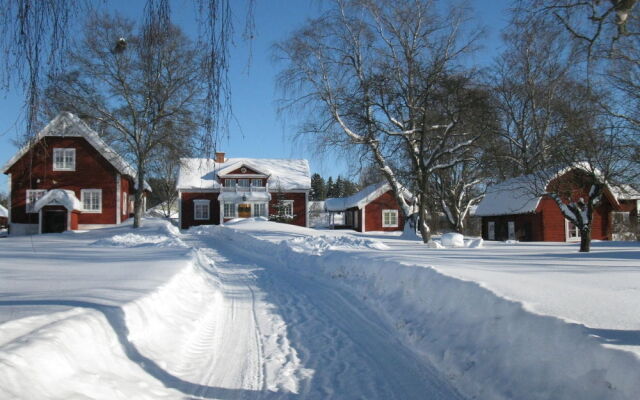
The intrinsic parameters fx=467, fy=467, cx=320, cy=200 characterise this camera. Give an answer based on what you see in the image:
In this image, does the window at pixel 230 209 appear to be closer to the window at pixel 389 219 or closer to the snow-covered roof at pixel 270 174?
the snow-covered roof at pixel 270 174

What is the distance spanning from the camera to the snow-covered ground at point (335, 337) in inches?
150

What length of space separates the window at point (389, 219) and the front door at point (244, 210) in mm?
13763

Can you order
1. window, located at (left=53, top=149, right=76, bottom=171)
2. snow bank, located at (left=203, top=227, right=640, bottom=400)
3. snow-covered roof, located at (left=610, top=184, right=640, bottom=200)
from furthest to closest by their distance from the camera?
window, located at (left=53, top=149, right=76, bottom=171), snow-covered roof, located at (left=610, top=184, right=640, bottom=200), snow bank, located at (left=203, top=227, right=640, bottom=400)

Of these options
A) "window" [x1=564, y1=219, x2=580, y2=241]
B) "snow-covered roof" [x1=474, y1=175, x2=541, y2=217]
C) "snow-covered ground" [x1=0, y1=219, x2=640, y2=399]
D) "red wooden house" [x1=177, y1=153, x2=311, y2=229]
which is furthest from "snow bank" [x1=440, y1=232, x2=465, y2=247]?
"red wooden house" [x1=177, y1=153, x2=311, y2=229]

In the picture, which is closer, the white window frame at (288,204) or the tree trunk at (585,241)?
the tree trunk at (585,241)

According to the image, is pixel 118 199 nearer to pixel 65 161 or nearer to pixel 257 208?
pixel 65 161

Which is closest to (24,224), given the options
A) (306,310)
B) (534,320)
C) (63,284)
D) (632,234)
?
(63,284)

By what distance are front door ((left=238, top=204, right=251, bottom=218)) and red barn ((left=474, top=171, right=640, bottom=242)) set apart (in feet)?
71.8

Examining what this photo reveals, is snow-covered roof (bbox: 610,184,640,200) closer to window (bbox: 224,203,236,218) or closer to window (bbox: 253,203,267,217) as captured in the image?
window (bbox: 253,203,267,217)

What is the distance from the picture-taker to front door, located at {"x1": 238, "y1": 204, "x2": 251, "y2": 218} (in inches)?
1787

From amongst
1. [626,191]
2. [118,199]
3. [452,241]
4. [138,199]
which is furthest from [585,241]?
[118,199]

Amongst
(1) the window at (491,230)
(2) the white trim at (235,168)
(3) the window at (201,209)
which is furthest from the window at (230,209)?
(1) the window at (491,230)

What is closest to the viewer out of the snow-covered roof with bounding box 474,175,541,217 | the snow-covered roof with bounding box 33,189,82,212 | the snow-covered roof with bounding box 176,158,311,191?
the snow-covered roof with bounding box 33,189,82,212

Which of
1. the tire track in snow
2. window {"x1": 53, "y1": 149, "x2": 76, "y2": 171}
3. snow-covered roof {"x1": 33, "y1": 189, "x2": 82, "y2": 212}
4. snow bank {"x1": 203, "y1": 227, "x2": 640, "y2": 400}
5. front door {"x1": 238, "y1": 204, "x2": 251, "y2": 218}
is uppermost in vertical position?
window {"x1": 53, "y1": 149, "x2": 76, "y2": 171}
